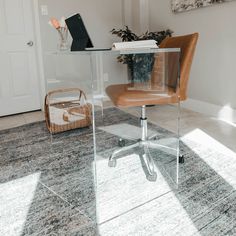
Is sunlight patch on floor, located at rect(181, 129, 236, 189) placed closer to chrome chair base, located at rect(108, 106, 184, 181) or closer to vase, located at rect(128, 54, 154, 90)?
chrome chair base, located at rect(108, 106, 184, 181)

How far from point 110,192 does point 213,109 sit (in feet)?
6.54

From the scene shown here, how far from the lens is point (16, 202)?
5.03 ft

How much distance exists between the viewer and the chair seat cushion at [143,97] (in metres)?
1.72

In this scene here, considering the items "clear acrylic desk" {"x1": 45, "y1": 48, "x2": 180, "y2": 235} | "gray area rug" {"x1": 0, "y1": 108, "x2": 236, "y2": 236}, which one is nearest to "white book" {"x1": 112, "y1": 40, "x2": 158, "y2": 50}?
"clear acrylic desk" {"x1": 45, "y1": 48, "x2": 180, "y2": 235}

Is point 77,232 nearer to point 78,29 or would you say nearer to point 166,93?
point 166,93

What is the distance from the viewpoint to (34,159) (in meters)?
2.11

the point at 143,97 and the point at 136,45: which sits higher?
the point at 136,45

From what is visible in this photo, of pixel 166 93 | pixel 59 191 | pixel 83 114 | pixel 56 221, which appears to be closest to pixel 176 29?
pixel 83 114

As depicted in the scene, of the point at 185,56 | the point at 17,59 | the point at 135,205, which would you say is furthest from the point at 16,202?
the point at 17,59

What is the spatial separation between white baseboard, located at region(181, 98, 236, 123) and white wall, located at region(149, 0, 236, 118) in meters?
0.04

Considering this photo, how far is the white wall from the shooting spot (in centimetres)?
282

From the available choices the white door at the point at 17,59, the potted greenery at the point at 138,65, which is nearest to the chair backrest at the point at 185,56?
the potted greenery at the point at 138,65

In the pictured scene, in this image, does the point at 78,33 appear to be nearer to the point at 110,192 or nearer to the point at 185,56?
the point at 185,56

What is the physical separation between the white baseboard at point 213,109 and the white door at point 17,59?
209cm
